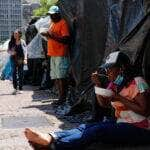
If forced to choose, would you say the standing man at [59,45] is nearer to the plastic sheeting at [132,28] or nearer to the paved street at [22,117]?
the paved street at [22,117]

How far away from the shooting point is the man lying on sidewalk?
17.8ft

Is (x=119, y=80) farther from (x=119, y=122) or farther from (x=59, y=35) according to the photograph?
(x=59, y=35)

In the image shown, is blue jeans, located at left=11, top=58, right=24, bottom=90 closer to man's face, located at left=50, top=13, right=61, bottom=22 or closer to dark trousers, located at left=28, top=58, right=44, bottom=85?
dark trousers, located at left=28, top=58, right=44, bottom=85

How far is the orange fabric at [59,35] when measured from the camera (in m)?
10.2

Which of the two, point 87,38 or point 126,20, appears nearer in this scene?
point 126,20

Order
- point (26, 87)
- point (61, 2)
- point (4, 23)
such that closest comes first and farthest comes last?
point (61, 2) < point (26, 87) < point (4, 23)

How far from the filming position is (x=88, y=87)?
30.4ft

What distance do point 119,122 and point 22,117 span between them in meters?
4.34

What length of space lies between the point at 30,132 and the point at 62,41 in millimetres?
4839

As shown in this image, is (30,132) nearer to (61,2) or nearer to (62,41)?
(62,41)

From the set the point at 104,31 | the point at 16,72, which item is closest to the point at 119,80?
the point at 104,31

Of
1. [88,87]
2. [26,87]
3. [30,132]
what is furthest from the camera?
[26,87]

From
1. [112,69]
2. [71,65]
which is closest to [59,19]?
[71,65]

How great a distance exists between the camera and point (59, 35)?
33.5 feet
